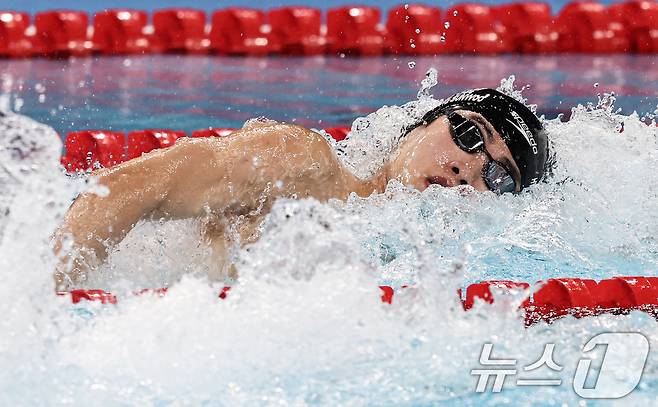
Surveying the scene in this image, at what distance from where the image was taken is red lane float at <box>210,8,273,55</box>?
6.16 m

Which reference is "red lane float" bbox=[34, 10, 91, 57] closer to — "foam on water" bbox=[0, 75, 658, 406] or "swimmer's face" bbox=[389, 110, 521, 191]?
"foam on water" bbox=[0, 75, 658, 406]

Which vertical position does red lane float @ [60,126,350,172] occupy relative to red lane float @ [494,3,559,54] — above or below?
below

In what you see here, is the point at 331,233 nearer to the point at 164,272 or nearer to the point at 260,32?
the point at 164,272

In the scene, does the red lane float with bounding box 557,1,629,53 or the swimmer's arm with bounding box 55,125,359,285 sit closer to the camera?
the swimmer's arm with bounding box 55,125,359,285

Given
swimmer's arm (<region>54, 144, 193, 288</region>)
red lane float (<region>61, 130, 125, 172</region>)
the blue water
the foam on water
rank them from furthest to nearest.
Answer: the blue water < red lane float (<region>61, 130, 125, 172</region>) < swimmer's arm (<region>54, 144, 193, 288</region>) < the foam on water

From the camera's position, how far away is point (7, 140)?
1963mm

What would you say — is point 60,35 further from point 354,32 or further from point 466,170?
point 466,170

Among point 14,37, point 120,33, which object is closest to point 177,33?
point 120,33

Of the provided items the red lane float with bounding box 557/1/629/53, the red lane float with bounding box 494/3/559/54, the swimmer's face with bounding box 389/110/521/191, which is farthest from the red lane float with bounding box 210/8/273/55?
the swimmer's face with bounding box 389/110/521/191

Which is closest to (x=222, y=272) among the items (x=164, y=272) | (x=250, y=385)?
(x=164, y=272)

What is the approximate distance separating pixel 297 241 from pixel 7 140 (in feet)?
2.30

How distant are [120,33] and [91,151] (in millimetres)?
2636

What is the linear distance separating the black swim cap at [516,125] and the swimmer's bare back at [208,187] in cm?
38

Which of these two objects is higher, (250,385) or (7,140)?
(7,140)
